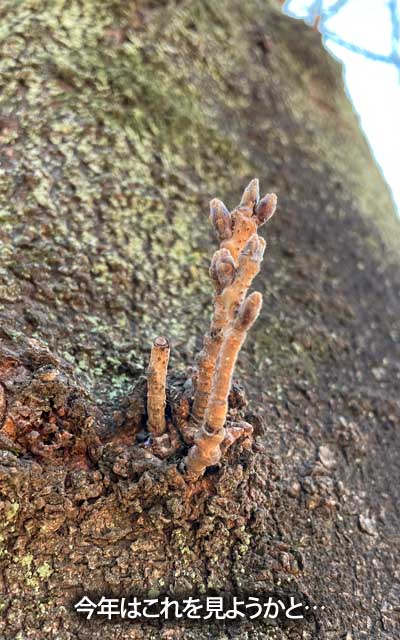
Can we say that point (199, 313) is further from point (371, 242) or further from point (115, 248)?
point (371, 242)

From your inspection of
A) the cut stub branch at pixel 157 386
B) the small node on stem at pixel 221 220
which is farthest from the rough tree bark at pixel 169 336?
the small node on stem at pixel 221 220

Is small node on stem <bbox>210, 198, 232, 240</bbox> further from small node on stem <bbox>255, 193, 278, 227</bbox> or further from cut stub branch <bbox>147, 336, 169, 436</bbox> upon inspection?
cut stub branch <bbox>147, 336, 169, 436</bbox>

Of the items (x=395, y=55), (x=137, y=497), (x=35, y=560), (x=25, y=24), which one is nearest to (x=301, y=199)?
(x=25, y=24)

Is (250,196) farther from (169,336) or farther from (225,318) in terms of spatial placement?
(169,336)

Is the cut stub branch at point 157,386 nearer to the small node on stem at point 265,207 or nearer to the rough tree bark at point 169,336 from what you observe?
the rough tree bark at point 169,336

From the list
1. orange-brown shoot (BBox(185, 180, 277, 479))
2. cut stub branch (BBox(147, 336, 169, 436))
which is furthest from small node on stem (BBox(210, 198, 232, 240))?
cut stub branch (BBox(147, 336, 169, 436))

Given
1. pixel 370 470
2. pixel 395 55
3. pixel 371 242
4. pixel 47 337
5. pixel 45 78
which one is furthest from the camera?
pixel 395 55
